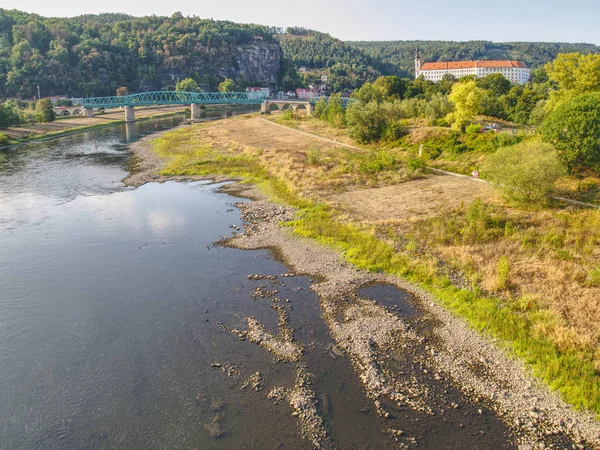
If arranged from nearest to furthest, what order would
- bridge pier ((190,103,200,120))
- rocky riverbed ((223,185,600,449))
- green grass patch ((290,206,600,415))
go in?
rocky riverbed ((223,185,600,449)), green grass patch ((290,206,600,415)), bridge pier ((190,103,200,120))

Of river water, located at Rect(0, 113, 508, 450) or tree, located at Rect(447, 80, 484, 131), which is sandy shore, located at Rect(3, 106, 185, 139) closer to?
river water, located at Rect(0, 113, 508, 450)

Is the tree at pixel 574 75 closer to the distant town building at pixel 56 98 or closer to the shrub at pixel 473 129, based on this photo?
the shrub at pixel 473 129

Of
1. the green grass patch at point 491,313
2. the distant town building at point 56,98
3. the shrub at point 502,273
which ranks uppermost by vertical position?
the distant town building at point 56,98

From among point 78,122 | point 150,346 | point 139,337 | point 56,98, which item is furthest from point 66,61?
point 150,346

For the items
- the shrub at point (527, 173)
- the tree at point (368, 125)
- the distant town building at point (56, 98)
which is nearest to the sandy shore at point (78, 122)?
the distant town building at point (56, 98)

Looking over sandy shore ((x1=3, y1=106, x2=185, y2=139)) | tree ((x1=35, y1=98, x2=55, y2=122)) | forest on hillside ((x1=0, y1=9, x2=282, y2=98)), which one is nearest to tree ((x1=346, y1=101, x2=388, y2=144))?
sandy shore ((x1=3, y1=106, x2=185, y2=139))
